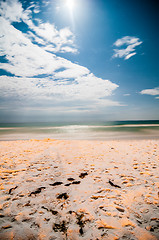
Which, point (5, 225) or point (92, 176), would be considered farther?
point (92, 176)

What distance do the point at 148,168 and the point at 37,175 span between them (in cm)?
408

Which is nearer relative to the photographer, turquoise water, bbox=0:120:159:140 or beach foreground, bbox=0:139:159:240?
beach foreground, bbox=0:139:159:240

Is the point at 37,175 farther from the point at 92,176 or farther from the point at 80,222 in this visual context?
the point at 80,222

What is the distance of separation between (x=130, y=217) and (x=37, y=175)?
2945 mm

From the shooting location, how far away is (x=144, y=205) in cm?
244

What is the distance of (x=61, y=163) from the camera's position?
502 cm

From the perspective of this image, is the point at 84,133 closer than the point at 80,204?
No

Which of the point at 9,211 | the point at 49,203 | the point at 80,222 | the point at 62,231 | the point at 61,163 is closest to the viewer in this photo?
the point at 62,231

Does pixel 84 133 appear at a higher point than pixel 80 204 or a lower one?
lower

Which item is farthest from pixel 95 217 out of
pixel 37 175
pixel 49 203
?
pixel 37 175

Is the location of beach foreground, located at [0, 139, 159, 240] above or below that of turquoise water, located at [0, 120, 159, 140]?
above

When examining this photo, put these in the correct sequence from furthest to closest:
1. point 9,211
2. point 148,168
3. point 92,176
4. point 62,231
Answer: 1. point 148,168
2. point 92,176
3. point 9,211
4. point 62,231

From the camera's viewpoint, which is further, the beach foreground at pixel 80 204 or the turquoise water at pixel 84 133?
the turquoise water at pixel 84 133

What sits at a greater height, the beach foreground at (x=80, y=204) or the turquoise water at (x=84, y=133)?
the beach foreground at (x=80, y=204)
